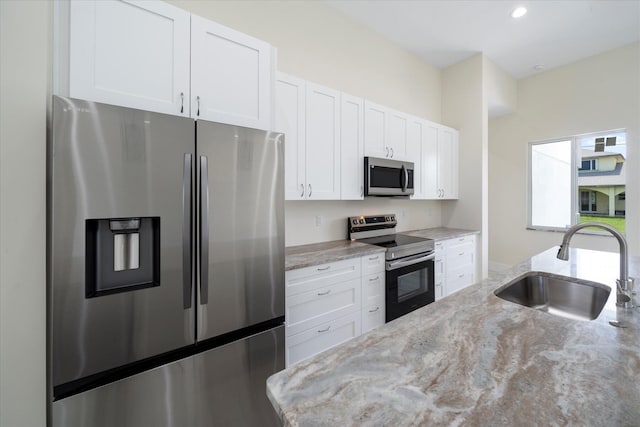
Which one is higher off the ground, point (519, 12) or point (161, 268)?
point (519, 12)

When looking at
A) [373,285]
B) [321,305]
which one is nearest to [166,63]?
[321,305]

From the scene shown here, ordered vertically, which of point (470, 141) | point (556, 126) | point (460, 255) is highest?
point (556, 126)

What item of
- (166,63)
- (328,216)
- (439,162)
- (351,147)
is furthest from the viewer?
(439,162)

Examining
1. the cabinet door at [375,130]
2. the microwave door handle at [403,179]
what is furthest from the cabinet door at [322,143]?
the microwave door handle at [403,179]

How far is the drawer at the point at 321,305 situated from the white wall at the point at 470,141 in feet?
8.26

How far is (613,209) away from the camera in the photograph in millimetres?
3732

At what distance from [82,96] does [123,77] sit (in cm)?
21

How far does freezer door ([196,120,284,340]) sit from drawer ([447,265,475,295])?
2.49m

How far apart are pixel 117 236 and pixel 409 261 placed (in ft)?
7.80

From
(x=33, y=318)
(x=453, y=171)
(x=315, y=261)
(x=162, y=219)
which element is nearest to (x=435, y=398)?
(x=162, y=219)

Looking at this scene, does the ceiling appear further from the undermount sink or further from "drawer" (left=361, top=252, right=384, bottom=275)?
the undermount sink

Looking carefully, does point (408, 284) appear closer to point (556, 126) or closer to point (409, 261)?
point (409, 261)

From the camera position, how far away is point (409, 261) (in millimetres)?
2650

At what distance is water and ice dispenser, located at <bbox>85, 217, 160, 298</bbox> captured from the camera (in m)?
1.13
